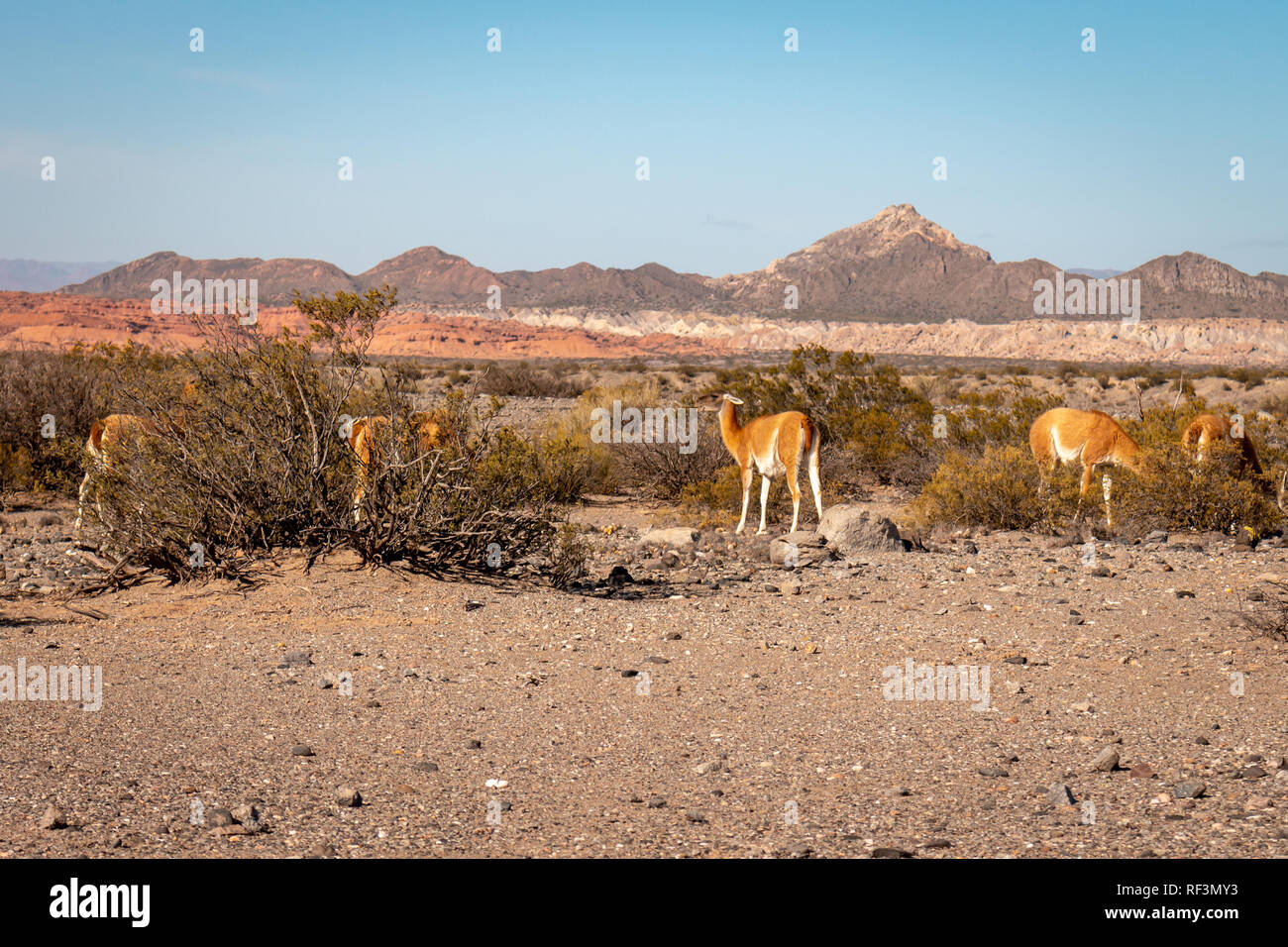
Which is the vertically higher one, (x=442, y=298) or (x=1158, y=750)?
(x=442, y=298)

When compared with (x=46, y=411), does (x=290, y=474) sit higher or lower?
lower

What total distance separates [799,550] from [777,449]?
2.04m

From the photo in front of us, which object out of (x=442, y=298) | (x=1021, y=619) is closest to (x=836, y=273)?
(x=442, y=298)

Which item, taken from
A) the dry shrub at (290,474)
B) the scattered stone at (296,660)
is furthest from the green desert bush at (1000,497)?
the scattered stone at (296,660)

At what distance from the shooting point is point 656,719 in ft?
19.4

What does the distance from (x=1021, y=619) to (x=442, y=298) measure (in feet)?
439

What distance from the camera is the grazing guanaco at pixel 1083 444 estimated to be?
12.9m

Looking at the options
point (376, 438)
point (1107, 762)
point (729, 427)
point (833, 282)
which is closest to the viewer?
point (1107, 762)

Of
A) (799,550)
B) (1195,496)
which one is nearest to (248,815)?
(799,550)

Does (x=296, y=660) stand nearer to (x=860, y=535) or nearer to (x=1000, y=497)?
(x=860, y=535)

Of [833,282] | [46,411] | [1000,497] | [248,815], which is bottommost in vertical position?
Answer: [248,815]

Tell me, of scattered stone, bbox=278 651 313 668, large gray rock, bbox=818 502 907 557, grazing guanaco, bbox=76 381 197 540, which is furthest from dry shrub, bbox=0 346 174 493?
large gray rock, bbox=818 502 907 557
